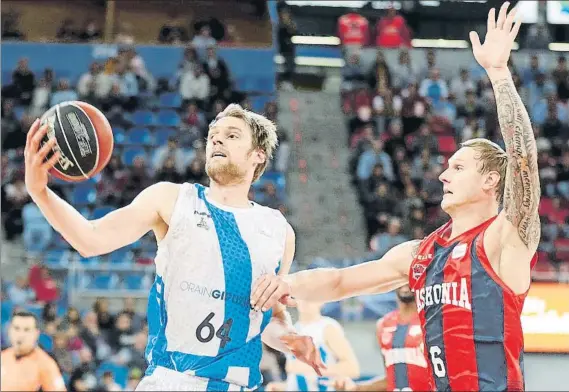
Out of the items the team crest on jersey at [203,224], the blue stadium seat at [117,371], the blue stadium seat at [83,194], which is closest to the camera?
the team crest on jersey at [203,224]

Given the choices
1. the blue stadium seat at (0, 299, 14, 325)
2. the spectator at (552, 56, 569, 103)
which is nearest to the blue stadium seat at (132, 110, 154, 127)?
the blue stadium seat at (0, 299, 14, 325)

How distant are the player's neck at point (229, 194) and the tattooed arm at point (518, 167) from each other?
1.28 meters

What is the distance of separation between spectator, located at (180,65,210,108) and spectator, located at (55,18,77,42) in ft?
8.87

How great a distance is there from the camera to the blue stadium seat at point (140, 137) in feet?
55.6

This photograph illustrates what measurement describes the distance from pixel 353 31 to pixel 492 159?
14.8 meters

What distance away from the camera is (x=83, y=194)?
15617 mm

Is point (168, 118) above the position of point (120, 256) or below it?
above

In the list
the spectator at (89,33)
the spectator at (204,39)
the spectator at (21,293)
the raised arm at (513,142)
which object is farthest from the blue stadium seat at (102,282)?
the raised arm at (513,142)

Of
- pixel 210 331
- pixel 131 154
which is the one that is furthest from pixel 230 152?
pixel 131 154

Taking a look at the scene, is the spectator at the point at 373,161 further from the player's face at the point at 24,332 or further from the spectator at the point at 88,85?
the player's face at the point at 24,332

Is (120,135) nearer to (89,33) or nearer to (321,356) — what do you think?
(89,33)

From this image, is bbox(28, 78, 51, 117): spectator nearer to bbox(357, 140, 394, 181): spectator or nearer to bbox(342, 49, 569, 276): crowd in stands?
bbox(342, 49, 569, 276): crowd in stands

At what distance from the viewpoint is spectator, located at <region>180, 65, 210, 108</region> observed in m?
17.3

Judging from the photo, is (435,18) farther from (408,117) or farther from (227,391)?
(227,391)
